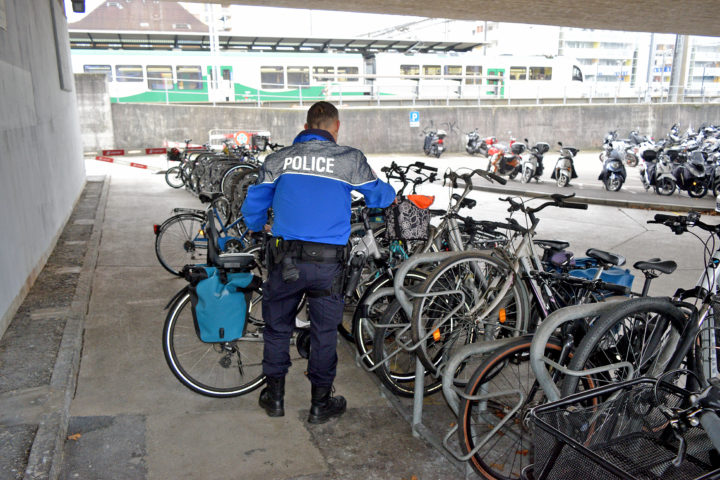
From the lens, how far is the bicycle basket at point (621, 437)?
1.69m

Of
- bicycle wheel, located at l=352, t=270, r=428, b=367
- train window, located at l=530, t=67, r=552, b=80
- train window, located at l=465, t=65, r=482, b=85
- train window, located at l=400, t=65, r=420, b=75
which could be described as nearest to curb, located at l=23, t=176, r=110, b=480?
bicycle wheel, located at l=352, t=270, r=428, b=367

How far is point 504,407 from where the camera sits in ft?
9.34

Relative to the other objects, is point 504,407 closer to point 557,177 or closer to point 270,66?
point 557,177

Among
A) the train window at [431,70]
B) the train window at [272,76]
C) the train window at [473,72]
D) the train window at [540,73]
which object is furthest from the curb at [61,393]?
the train window at [540,73]

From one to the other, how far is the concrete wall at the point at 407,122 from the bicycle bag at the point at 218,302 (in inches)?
699

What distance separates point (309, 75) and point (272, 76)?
1.73 m

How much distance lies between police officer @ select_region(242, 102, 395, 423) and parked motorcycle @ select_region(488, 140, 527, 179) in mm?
11728

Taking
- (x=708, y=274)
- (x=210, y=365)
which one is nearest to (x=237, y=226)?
(x=210, y=365)

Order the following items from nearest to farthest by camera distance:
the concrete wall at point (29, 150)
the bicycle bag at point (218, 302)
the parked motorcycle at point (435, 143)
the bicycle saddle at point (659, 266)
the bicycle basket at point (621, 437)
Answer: the bicycle basket at point (621, 437) < the bicycle saddle at point (659, 266) < the bicycle bag at point (218, 302) < the concrete wall at point (29, 150) < the parked motorcycle at point (435, 143)

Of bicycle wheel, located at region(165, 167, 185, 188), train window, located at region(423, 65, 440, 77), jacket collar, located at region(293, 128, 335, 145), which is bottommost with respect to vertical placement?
bicycle wheel, located at region(165, 167, 185, 188)

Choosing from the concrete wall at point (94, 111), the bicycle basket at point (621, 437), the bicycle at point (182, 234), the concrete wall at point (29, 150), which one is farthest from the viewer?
the concrete wall at point (94, 111)

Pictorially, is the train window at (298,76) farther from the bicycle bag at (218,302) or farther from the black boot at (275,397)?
the black boot at (275,397)

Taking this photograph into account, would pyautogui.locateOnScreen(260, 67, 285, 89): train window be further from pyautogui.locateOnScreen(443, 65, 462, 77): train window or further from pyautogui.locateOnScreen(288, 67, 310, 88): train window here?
pyautogui.locateOnScreen(443, 65, 462, 77): train window

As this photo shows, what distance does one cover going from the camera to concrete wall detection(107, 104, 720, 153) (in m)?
20.2
